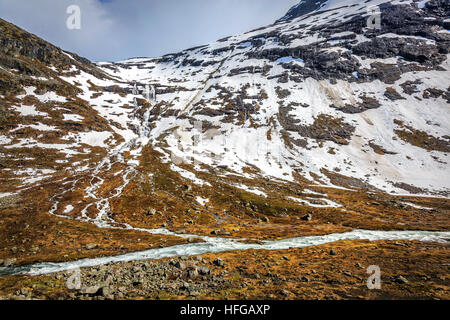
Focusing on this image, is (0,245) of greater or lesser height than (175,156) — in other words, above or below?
below

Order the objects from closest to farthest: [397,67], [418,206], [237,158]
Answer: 1. [418,206]
2. [237,158]
3. [397,67]

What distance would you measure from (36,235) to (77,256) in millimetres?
12446

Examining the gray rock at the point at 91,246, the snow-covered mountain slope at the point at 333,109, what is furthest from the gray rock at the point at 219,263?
the snow-covered mountain slope at the point at 333,109

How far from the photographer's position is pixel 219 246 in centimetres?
3120

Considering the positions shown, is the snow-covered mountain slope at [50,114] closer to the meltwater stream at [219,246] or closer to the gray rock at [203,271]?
the meltwater stream at [219,246]

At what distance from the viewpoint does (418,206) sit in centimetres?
5700

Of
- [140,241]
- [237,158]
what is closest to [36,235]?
[140,241]

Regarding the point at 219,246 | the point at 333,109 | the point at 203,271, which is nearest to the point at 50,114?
the point at 219,246

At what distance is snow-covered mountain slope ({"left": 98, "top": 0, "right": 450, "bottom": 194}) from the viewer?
87.1 metres

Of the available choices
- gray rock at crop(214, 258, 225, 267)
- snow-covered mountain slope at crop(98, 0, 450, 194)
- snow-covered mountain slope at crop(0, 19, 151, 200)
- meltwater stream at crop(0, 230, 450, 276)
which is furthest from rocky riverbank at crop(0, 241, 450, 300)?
snow-covered mountain slope at crop(98, 0, 450, 194)

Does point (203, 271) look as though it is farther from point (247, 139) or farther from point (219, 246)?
point (247, 139)

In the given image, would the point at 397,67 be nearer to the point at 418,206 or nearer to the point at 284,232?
the point at 418,206

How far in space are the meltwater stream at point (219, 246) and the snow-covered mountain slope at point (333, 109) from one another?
41.6 meters

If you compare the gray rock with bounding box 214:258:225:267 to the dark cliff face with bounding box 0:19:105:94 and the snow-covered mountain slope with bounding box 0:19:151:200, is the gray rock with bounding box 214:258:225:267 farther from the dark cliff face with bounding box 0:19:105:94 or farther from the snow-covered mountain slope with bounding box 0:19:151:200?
the dark cliff face with bounding box 0:19:105:94
